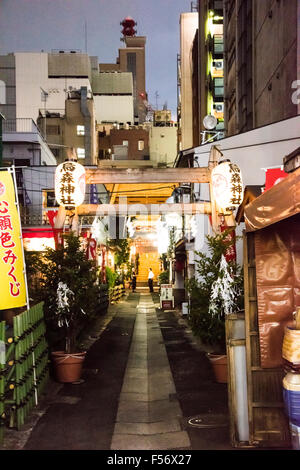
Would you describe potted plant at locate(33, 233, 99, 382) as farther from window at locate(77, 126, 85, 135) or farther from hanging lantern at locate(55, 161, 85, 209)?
window at locate(77, 126, 85, 135)

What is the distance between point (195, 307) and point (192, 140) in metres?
36.5

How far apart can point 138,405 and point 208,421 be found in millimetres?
2148

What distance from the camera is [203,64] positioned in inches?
1645

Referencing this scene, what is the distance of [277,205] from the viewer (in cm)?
645

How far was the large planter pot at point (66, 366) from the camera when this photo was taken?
12805 millimetres

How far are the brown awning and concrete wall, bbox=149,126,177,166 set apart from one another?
2987 inches

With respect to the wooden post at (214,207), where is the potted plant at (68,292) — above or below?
below

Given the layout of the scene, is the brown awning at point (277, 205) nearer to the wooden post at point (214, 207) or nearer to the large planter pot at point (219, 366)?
the large planter pot at point (219, 366)

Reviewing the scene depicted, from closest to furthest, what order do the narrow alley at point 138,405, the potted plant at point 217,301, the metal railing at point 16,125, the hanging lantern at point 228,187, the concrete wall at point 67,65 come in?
the narrow alley at point 138,405, the potted plant at point 217,301, the hanging lantern at point 228,187, the metal railing at point 16,125, the concrete wall at point 67,65

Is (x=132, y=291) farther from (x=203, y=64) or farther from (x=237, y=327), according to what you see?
(x=237, y=327)

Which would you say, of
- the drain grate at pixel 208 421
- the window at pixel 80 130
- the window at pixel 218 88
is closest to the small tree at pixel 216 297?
the drain grate at pixel 208 421

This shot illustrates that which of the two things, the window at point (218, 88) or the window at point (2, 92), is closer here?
the window at point (218, 88)

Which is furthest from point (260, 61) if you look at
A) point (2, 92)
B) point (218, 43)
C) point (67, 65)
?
point (67, 65)

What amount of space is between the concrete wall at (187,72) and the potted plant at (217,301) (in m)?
36.7
